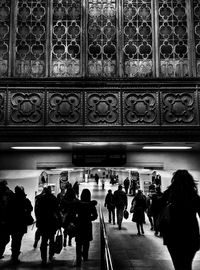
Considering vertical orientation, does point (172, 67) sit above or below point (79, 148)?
above

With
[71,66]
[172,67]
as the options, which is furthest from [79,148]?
[172,67]

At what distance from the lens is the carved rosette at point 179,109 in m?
6.98

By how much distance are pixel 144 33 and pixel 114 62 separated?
0.98 m

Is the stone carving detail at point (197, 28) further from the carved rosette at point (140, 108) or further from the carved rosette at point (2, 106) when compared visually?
the carved rosette at point (2, 106)

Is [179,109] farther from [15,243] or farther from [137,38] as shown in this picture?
[15,243]

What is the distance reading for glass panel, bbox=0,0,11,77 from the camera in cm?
720

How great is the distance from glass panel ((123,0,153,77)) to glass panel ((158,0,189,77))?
27 cm

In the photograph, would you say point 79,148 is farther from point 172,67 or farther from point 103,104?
point 172,67

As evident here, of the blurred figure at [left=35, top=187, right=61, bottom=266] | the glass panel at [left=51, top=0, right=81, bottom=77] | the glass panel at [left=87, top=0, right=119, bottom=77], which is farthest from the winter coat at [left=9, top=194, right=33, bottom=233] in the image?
the glass panel at [left=87, top=0, right=119, bottom=77]

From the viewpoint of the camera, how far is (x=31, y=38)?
23.9ft

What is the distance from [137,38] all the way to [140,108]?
1633mm

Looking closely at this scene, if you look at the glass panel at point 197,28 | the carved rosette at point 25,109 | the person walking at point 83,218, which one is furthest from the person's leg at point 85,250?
the glass panel at point 197,28

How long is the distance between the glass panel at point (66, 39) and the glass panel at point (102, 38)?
10.8 inches

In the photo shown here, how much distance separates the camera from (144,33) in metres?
7.34
